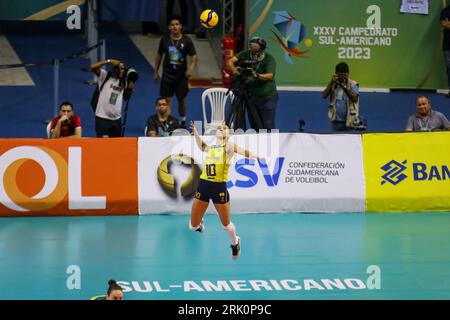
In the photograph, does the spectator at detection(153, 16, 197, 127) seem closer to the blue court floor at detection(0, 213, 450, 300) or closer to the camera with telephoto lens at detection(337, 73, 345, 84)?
the camera with telephoto lens at detection(337, 73, 345, 84)

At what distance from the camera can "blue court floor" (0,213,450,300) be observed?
1245 centimetres

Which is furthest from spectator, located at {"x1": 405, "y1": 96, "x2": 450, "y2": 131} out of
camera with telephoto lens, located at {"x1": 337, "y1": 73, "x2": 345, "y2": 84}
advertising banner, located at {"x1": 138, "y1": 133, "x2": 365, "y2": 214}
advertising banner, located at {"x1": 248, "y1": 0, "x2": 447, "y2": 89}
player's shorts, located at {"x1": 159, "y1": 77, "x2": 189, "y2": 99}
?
advertising banner, located at {"x1": 248, "y1": 0, "x2": 447, "y2": 89}

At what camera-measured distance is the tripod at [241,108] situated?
1769 centimetres

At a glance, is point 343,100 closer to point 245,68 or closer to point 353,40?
point 245,68

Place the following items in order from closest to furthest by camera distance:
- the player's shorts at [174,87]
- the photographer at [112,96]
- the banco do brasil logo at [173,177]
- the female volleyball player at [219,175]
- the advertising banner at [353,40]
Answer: the female volleyball player at [219,175] < the banco do brasil logo at [173,177] < the photographer at [112,96] < the player's shorts at [174,87] < the advertising banner at [353,40]

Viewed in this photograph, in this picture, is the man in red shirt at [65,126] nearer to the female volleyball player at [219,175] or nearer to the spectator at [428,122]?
the female volleyball player at [219,175]

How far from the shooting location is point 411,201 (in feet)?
54.5

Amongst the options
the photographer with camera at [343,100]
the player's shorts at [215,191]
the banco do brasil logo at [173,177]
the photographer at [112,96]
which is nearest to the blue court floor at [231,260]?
the banco do brasil logo at [173,177]

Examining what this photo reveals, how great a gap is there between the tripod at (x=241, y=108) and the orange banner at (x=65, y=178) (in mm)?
2573

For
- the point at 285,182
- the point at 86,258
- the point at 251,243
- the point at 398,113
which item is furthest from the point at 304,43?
the point at 86,258

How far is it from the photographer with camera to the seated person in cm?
282

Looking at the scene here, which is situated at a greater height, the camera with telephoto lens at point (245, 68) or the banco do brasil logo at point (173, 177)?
the camera with telephoto lens at point (245, 68)
